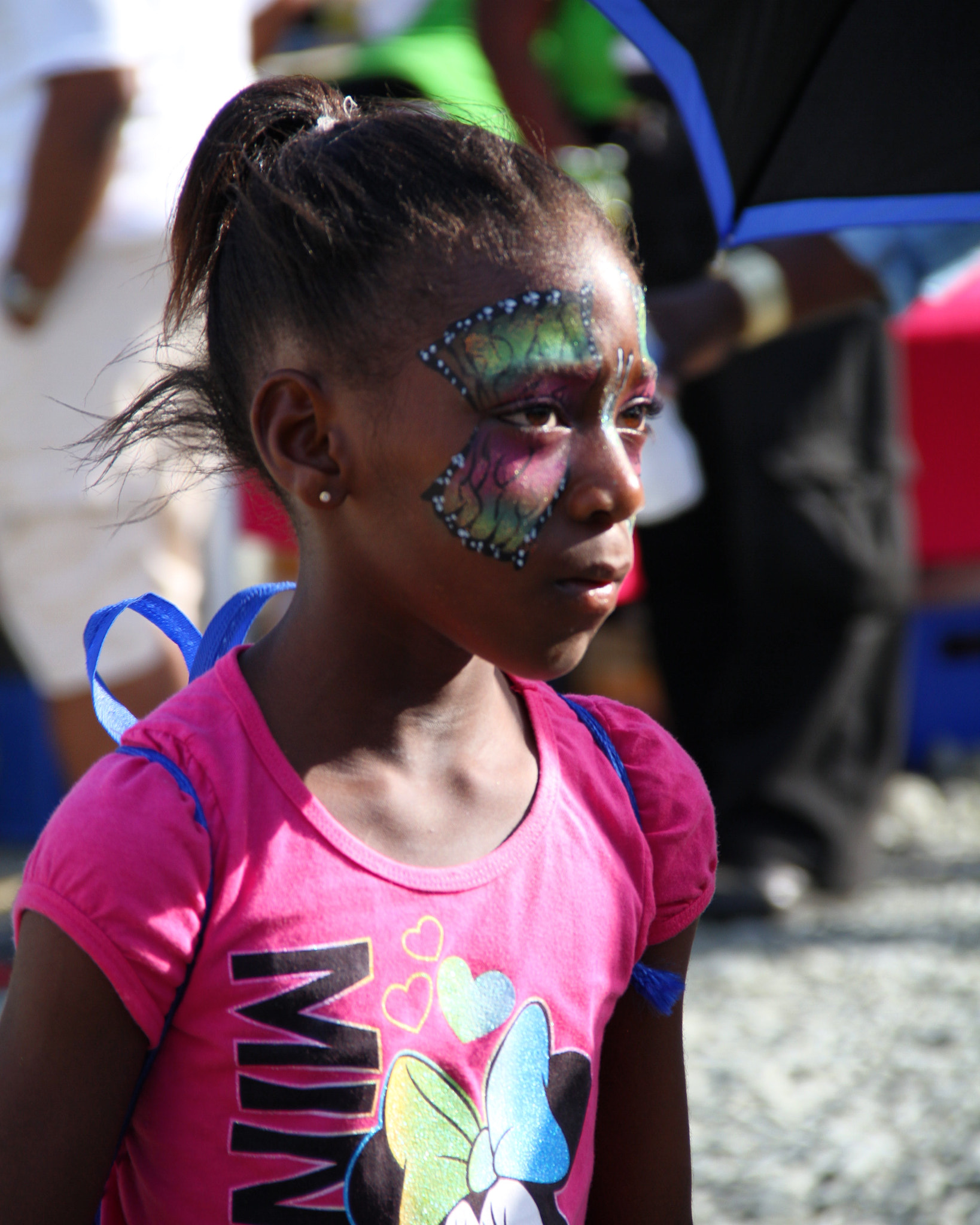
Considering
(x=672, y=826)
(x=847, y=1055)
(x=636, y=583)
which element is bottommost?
(x=847, y=1055)

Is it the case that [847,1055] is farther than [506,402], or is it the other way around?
[847,1055]

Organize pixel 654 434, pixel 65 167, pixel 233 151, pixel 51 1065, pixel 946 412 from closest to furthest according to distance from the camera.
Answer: pixel 51 1065, pixel 233 151, pixel 654 434, pixel 65 167, pixel 946 412

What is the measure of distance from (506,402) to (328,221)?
211mm

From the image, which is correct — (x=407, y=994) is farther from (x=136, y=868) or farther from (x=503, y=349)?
(x=503, y=349)

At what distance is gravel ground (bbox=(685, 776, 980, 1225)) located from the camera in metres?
2.29

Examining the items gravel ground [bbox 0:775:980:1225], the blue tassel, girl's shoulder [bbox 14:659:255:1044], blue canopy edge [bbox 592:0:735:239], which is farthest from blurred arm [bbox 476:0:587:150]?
girl's shoulder [bbox 14:659:255:1044]

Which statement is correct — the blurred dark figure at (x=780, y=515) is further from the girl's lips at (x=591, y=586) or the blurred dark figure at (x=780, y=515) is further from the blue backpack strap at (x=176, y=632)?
the girl's lips at (x=591, y=586)

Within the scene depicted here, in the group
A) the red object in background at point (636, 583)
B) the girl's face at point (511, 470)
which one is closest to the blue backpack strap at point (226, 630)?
the girl's face at point (511, 470)

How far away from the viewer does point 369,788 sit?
119 centimetres

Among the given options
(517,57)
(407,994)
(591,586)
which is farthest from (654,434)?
(517,57)

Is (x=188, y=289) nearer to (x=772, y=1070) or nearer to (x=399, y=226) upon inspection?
(x=399, y=226)

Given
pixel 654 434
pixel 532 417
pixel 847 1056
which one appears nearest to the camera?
pixel 532 417

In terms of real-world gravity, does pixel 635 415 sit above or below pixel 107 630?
above

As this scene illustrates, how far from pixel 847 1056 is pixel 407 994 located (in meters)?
1.82
